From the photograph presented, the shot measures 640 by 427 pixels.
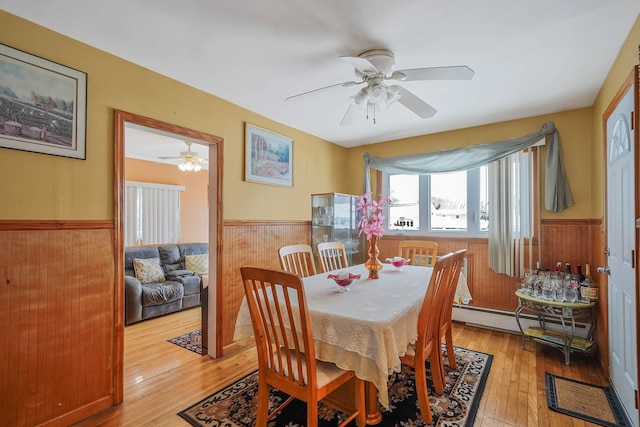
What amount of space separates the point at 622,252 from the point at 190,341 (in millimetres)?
3753

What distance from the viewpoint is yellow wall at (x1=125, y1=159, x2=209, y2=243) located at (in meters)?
5.28

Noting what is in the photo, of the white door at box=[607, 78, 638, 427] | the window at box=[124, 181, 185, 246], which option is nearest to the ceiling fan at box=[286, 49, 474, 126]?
the white door at box=[607, 78, 638, 427]

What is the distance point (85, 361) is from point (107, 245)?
2.52 ft

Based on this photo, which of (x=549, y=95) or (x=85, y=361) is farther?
(x=549, y=95)

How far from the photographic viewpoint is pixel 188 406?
209 cm

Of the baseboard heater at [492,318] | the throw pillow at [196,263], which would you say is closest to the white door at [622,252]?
the baseboard heater at [492,318]

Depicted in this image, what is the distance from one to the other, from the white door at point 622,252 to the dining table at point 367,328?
119cm

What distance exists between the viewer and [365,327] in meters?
1.47

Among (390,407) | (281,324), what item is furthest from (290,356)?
(390,407)

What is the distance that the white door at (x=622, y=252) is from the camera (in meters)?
1.76

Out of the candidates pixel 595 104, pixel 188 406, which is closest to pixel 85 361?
pixel 188 406

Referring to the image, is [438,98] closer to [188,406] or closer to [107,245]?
[107,245]

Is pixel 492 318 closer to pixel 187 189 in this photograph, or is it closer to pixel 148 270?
pixel 148 270

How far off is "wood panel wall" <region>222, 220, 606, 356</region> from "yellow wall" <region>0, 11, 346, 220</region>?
0.33 meters
